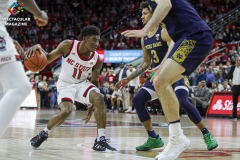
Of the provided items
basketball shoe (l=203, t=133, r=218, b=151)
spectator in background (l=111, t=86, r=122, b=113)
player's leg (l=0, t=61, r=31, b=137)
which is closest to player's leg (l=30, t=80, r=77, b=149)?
basketball shoe (l=203, t=133, r=218, b=151)

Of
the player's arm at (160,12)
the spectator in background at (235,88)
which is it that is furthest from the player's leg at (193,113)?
the spectator in background at (235,88)

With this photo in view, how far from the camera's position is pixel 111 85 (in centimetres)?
1966

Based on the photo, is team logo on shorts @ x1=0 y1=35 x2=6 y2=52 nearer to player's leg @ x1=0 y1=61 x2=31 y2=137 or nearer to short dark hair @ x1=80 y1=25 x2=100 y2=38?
player's leg @ x1=0 y1=61 x2=31 y2=137

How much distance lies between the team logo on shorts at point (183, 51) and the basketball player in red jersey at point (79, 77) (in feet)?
5.66

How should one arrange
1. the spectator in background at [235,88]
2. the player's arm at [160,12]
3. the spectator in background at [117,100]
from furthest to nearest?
the spectator in background at [117,100] → the spectator in background at [235,88] → the player's arm at [160,12]

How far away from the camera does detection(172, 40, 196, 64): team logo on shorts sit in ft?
16.1

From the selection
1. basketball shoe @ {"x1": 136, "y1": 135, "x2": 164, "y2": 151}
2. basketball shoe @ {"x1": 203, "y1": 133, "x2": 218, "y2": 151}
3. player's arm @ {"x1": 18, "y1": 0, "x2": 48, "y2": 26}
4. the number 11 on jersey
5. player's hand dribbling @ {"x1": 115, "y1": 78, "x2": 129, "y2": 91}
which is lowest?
basketball shoe @ {"x1": 136, "y1": 135, "x2": 164, "y2": 151}

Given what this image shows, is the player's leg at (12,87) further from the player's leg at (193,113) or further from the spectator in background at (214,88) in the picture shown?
the spectator in background at (214,88)

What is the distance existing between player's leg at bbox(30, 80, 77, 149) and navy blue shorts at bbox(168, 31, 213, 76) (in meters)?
2.00

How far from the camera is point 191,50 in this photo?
4.98m

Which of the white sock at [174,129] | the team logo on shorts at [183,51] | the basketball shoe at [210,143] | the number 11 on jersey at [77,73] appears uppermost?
the team logo on shorts at [183,51]

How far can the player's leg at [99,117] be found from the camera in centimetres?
599

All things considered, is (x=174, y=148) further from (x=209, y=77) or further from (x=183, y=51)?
(x=209, y=77)

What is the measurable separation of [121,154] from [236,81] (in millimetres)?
9527
